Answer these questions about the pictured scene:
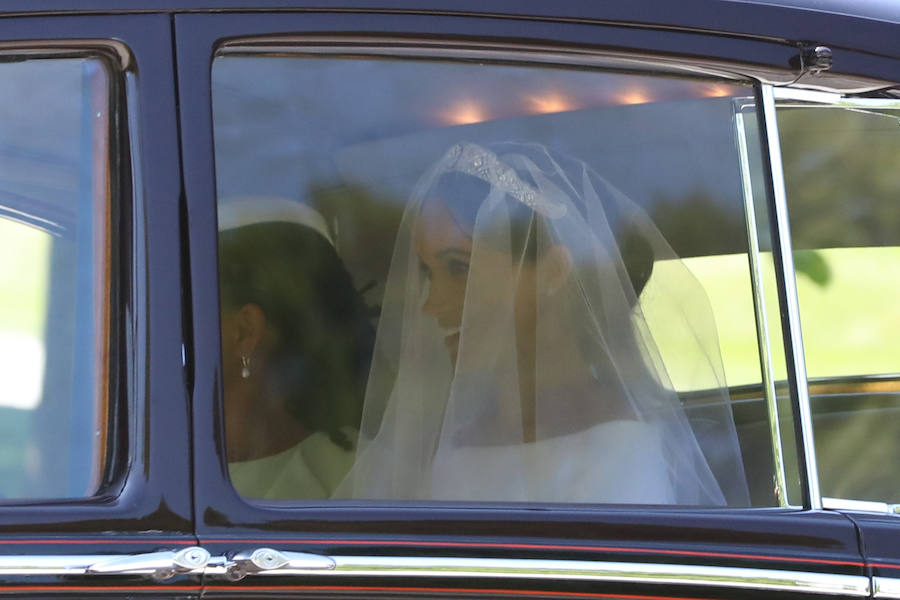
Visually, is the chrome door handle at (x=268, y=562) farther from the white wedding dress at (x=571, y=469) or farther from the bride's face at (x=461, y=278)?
the bride's face at (x=461, y=278)

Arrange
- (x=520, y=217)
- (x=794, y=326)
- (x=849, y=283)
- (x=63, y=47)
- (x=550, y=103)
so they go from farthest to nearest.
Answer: (x=849, y=283) → (x=520, y=217) → (x=550, y=103) → (x=794, y=326) → (x=63, y=47)

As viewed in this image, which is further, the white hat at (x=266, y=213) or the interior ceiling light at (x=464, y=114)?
the interior ceiling light at (x=464, y=114)

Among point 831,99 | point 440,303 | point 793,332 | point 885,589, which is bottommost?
point 885,589

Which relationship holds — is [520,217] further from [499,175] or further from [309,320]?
[309,320]

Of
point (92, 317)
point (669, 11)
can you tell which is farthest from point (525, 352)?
point (92, 317)

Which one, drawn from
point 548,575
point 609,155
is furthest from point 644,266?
point 548,575

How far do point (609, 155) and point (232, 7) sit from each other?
643 millimetres

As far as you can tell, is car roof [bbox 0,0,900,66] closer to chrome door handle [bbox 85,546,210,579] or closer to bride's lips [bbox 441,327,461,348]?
bride's lips [bbox 441,327,461,348]

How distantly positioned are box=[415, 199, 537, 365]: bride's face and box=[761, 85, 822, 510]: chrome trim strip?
402 millimetres

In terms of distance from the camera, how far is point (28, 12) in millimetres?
1456

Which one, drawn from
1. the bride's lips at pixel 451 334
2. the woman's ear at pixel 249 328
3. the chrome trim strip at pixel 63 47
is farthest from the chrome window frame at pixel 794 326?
the chrome trim strip at pixel 63 47

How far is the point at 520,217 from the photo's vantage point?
1791 mm

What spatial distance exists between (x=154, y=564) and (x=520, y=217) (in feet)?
2.62

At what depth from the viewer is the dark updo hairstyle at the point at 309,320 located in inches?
64.2
